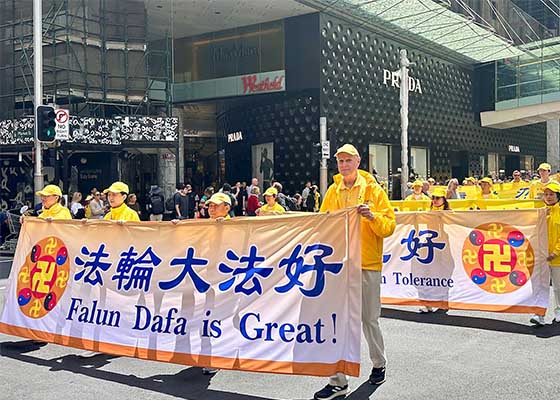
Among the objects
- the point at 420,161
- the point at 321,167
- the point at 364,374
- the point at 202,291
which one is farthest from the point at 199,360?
the point at 420,161

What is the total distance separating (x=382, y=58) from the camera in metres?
31.7

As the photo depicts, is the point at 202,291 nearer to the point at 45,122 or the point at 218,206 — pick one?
the point at 218,206

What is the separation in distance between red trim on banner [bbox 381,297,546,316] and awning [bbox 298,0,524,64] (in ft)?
66.5

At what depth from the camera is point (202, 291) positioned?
19.3ft

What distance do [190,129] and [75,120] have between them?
36.8ft

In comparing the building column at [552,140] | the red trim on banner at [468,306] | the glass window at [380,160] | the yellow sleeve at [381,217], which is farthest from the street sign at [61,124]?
the building column at [552,140]

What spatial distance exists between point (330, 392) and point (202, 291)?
5.05ft

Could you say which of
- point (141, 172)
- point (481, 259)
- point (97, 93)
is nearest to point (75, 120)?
point (97, 93)

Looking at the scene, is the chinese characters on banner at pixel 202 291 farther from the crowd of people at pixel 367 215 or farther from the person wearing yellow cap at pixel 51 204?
the person wearing yellow cap at pixel 51 204

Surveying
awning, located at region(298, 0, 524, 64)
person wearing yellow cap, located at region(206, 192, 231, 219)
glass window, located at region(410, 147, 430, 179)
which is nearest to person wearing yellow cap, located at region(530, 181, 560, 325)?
person wearing yellow cap, located at region(206, 192, 231, 219)

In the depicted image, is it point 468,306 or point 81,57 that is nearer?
point 468,306

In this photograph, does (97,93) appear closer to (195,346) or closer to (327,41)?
(327,41)

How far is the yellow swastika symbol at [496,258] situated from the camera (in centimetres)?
816

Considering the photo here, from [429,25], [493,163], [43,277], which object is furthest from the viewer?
[493,163]
